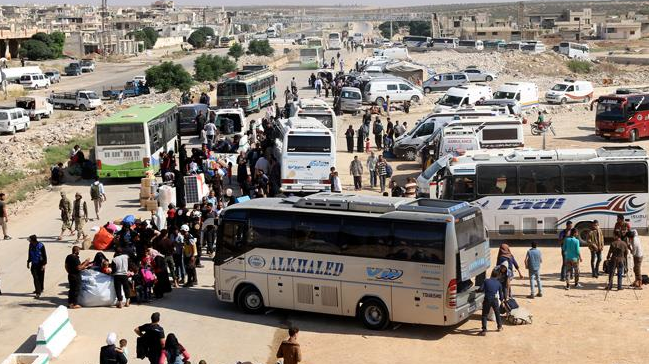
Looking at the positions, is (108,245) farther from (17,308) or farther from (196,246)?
(17,308)

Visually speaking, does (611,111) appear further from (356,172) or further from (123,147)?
(123,147)

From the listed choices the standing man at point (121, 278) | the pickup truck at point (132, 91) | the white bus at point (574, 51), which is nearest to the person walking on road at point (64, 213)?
the standing man at point (121, 278)

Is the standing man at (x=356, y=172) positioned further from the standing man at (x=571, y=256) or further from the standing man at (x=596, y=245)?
the standing man at (x=571, y=256)

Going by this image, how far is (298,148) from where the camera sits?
29.3m

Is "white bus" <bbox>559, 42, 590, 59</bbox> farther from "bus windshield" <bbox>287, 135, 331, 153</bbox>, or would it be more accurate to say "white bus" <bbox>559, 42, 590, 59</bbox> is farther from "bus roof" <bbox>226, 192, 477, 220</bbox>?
"bus roof" <bbox>226, 192, 477, 220</bbox>

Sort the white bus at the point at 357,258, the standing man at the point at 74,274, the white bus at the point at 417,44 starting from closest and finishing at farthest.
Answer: the white bus at the point at 357,258
the standing man at the point at 74,274
the white bus at the point at 417,44

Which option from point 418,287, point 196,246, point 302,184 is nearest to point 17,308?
point 196,246

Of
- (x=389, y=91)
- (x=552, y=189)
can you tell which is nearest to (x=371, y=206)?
(x=552, y=189)

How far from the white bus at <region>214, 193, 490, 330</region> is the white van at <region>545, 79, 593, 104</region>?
4116 cm

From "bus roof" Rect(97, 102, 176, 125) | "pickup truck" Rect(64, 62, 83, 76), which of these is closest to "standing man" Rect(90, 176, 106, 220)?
"bus roof" Rect(97, 102, 176, 125)

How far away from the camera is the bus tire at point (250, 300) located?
18.6m

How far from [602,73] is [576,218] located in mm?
→ 66785

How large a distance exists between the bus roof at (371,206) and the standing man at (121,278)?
8.54 feet

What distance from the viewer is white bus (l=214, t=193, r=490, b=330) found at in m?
16.9
